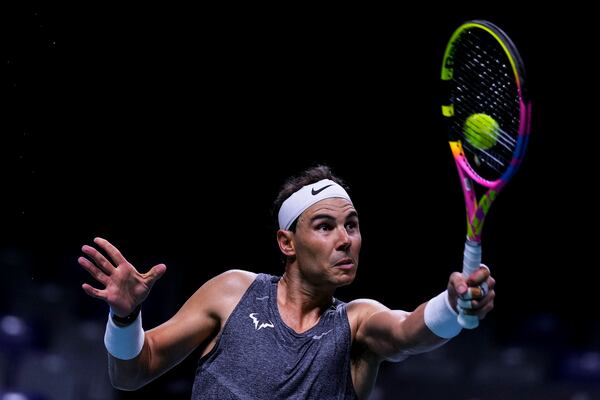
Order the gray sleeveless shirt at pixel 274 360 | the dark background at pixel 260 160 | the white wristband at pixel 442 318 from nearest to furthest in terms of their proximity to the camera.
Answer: the white wristband at pixel 442 318, the gray sleeveless shirt at pixel 274 360, the dark background at pixel 260 160

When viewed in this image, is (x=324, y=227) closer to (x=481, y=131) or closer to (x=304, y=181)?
(x=304, y=181)

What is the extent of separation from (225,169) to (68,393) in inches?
59.3

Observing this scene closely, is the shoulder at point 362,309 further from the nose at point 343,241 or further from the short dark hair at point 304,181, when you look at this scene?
the short dark hair at point 304,181

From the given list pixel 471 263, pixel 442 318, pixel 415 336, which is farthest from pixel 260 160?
pixel 471 263

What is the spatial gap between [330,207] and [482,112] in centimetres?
64

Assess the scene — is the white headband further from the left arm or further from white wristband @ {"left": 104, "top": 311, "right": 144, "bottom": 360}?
white wristband @ {"left": 104, "top": 311, "right": 144, "bottom": 360}

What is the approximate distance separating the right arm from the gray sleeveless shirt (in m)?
0.08

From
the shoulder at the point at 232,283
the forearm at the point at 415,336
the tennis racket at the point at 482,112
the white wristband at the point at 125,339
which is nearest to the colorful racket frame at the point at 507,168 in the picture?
the tennis racket at the point at 482,112

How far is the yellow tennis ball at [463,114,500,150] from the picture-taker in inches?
106

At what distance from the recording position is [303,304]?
10.6 ft

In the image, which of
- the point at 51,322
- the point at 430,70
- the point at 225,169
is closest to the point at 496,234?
the point at 430,70

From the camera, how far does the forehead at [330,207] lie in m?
3.21

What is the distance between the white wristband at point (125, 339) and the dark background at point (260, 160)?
209 centimetres

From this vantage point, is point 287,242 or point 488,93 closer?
point 488,93
